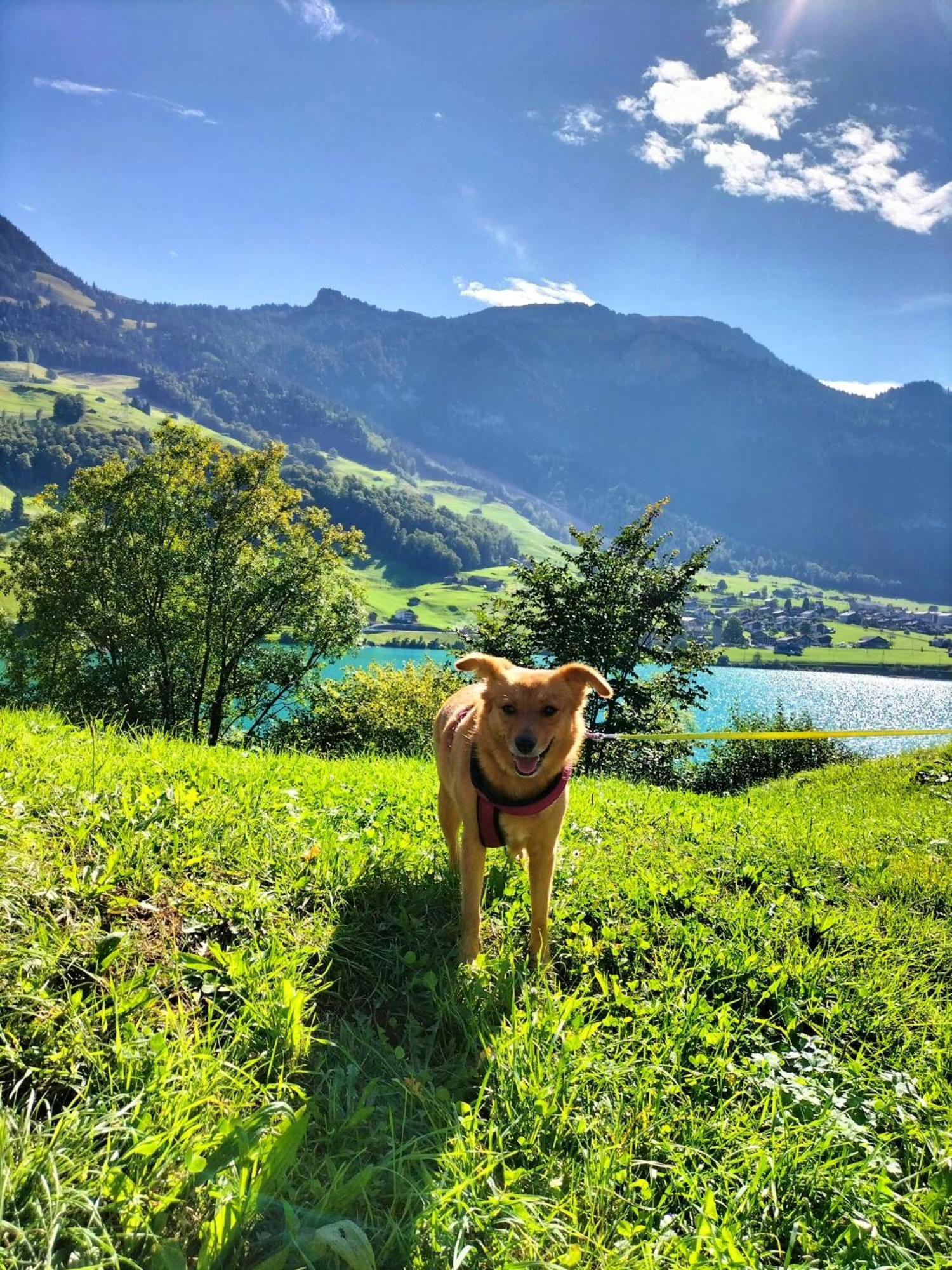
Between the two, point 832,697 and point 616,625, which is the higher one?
point 616,625

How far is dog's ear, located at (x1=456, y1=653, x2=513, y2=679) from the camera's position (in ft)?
14.8

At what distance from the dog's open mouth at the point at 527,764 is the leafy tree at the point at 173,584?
34822mm

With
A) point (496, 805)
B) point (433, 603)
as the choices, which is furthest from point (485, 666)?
point (433, 603)

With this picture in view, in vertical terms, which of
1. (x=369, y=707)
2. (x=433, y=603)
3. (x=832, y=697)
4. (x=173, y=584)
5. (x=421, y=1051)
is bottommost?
(x=832, y=697)

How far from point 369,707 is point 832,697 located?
315 feet

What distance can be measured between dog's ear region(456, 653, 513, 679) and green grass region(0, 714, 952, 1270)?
1.49 metres

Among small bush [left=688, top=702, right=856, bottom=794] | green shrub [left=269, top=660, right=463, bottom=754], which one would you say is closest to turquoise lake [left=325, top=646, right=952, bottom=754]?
green shrub [left=269, top=660, right=463, bottom=754]

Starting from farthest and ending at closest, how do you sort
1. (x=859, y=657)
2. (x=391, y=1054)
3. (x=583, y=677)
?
(x=859, y=657)
(x=583, y=677)
(x=391, y=1054)

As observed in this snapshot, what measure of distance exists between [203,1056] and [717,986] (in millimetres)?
2941

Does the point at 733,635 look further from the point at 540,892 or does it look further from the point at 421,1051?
the point at 421,1051

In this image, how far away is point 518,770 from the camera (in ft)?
13.6

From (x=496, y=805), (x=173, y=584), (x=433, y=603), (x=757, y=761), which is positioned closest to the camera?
(x=496, y=805)

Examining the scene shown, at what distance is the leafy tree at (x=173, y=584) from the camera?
36.8 meters

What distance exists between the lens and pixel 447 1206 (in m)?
2.35
